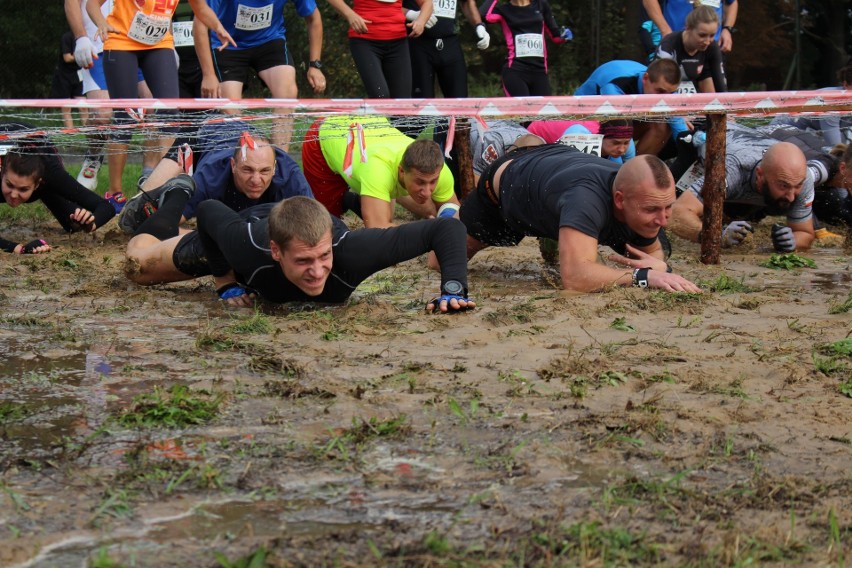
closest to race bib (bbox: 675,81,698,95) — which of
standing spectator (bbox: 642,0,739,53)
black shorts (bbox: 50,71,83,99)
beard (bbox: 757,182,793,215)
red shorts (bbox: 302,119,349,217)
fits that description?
Result: standing spectator (bbox: 642,0,739,53)

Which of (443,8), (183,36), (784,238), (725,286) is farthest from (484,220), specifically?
(183,36)

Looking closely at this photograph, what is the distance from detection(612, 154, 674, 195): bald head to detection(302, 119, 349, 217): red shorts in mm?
2944

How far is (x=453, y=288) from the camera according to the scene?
542 cm

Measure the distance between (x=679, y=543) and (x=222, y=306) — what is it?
144 inches

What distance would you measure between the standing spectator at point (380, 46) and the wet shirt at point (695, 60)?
7.27 feet

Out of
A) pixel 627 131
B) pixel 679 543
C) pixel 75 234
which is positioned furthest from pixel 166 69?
pixel 679 543

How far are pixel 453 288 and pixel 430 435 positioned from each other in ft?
6.92

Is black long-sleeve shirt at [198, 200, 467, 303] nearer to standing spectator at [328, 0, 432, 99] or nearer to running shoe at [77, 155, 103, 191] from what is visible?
standing spectator at [328, 0, 432, 99]

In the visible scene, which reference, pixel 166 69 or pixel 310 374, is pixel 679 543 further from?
pixel 166 69

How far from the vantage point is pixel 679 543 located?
2602 millimetres

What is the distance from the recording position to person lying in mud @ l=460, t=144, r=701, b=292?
5.79 meters

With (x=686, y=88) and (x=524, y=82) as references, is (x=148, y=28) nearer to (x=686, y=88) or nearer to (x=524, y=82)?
(x=524, y=82)

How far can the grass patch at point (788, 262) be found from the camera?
7152mm

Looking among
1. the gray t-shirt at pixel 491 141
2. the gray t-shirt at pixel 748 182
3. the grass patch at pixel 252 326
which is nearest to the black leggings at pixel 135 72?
the gray t-shirt at pixel 491 141
